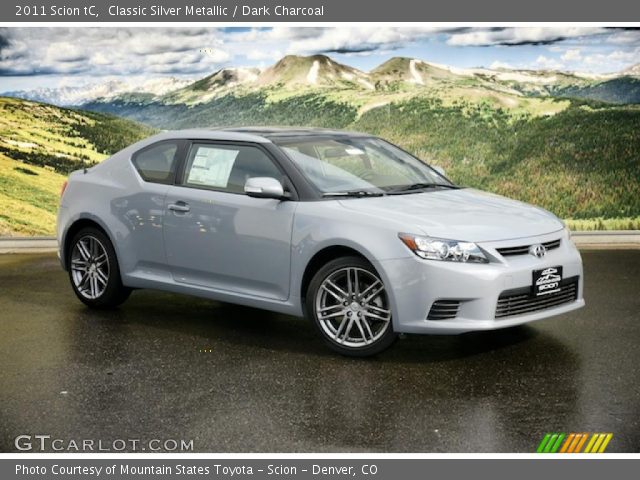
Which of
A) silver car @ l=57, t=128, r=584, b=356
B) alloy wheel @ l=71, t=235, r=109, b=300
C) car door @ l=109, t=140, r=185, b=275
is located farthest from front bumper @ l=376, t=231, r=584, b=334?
alloy wheel @ l=71, t=235, r=109, b=300

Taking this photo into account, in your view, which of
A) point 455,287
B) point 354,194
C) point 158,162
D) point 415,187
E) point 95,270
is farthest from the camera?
point 95,270

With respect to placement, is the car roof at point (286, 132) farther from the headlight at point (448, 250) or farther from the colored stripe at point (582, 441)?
the colored stripe at point (582, 441)

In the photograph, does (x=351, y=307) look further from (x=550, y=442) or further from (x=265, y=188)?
(x=550, y=442)

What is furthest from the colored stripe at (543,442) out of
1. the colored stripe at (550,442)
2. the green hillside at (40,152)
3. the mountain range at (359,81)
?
the mountain range at (359,81)

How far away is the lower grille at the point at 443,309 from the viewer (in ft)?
24.0

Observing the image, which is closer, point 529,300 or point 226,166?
point 529,300

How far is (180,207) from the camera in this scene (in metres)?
8.70

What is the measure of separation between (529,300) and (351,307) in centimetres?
123

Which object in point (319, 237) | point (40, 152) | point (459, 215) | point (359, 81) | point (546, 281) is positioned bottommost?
point (40, 152)

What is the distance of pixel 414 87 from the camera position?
707 inches

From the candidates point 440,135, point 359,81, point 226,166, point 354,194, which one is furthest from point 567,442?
point 359,81

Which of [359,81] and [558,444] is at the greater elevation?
[359,81]

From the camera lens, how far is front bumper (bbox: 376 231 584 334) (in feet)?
23.7
